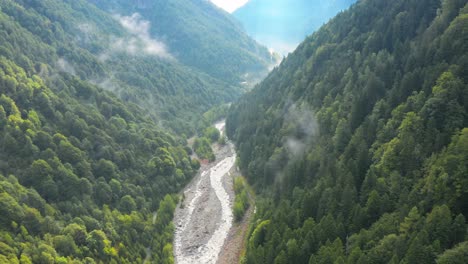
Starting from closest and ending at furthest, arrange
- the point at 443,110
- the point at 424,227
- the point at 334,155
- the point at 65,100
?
1. the point at 424,227
2. the point at 443,110
3. the point at 334,155
4. the point at 65,100

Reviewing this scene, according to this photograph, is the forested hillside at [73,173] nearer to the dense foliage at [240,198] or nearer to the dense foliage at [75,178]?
the dense foliage at [75,178]

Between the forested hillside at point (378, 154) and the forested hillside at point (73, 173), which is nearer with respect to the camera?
the forested hillside at point (378, 154)

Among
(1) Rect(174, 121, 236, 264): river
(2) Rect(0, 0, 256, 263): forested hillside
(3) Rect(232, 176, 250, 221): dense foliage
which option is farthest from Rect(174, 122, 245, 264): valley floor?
(2) Rect(0, 0, 256, 263): forested hillside

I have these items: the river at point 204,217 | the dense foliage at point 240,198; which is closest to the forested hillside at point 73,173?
the river at point 204,217

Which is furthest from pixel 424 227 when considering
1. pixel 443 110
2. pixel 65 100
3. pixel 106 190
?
pixel 65 100

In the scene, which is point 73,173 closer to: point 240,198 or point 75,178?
point 75,178

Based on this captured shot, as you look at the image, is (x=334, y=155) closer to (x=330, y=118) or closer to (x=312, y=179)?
(x=312, y=179)

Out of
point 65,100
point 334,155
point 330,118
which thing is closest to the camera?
point 334,155

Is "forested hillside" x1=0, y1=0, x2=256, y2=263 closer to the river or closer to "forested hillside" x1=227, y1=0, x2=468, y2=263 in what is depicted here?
the river
